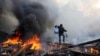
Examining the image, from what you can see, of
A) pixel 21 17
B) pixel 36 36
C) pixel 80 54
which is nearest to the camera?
pixel 80 54

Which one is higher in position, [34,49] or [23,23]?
[23,23]

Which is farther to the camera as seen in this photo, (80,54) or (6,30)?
(6,30)

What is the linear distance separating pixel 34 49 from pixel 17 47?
2.53 meters

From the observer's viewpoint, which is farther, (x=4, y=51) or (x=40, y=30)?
(x=40, y=30)

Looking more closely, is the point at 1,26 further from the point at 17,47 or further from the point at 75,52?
the point at 75,52

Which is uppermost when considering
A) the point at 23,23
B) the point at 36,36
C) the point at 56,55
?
the point at 23,23

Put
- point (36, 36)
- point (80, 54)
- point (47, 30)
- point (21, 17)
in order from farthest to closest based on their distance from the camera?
1. point (47, 30)
2. point (21, 17)
3. point (36, 36)
4. point (80, 54)

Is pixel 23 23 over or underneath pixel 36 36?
over

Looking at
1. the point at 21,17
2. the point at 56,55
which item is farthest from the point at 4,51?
the point at 21,17

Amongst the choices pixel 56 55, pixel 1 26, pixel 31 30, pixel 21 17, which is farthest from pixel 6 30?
pixel 56 55

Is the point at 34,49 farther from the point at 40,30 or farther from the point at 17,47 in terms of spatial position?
the point at 40,30

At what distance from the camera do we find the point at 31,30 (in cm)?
4191

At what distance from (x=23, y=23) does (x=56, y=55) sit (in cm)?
1350

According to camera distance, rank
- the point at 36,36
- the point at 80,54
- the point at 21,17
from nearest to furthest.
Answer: the point at 80,54, the point at 36,36, the point at 21,17
